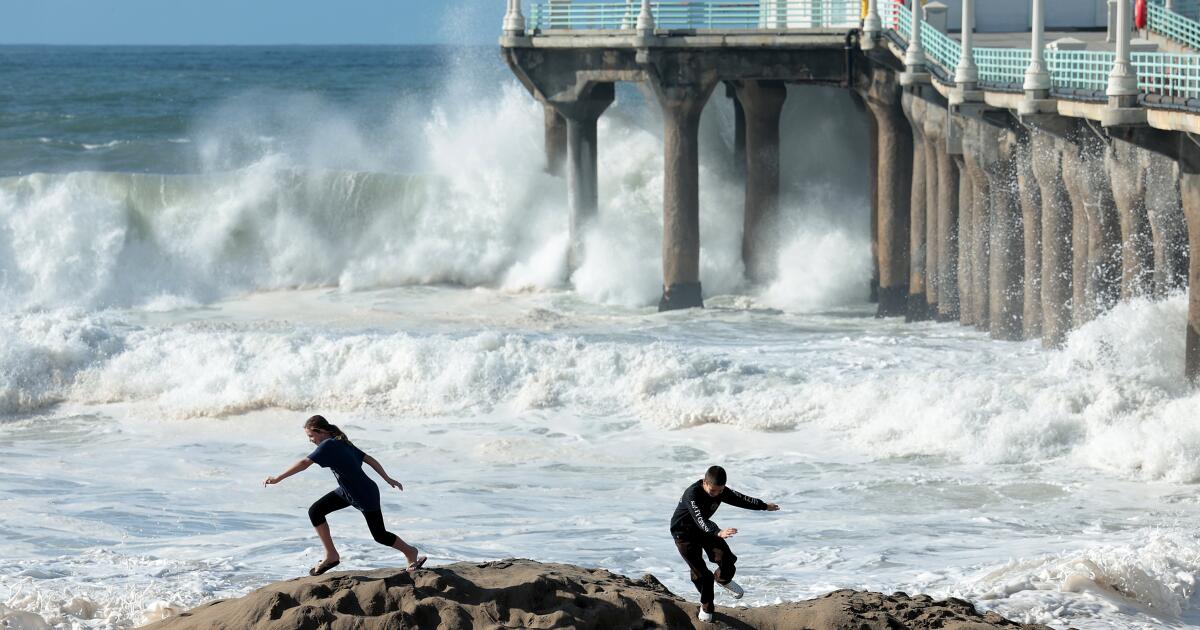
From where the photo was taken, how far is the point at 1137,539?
43.7 feet

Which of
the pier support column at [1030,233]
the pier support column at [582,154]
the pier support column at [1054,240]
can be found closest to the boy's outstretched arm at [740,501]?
the pier support column at [1054,240]

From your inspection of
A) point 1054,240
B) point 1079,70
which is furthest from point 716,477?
point 1054,240

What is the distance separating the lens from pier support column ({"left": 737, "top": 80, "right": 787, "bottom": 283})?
27844mm

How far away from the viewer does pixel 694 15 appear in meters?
26.6

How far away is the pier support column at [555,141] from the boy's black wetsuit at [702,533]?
21.6 metres

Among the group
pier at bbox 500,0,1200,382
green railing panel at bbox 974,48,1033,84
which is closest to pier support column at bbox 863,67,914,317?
pier at bbox 500,0,1200,382

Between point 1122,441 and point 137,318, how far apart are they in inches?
687

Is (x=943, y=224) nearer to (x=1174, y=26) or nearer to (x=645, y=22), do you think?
(x=1174, y=26)

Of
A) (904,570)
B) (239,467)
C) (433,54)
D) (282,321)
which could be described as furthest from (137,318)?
(433,54)

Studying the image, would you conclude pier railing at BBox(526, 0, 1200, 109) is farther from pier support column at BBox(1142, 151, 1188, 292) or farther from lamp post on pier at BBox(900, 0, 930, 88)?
pier support column at BBox(1142, 151, 1188, 292)

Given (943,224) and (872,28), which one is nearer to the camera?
(943,224)

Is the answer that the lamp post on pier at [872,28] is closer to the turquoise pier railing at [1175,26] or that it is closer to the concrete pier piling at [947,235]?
the concrete pier piling at [947,235]

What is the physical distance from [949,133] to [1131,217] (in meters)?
4.52

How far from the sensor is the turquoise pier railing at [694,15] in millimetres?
26578
